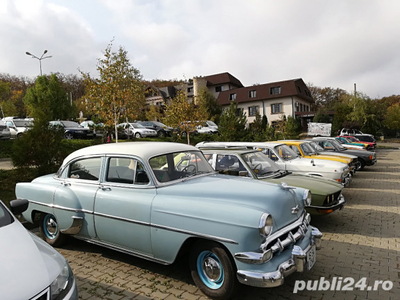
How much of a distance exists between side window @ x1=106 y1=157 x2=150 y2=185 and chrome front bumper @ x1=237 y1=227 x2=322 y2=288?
5.96 feet

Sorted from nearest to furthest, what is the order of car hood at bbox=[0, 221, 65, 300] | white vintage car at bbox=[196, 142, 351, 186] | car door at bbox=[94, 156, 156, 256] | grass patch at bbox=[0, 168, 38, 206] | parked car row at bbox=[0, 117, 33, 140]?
car hood at bbox=[0, 221, 65, 300], car door at bbox=[94, 156, 156, 256], grass patch at bbox=[0, 168, 38, 206], white vintage car at bbox=[196, 142, 351, 186], parked car row at bbox=[0, 117, 33, 140]

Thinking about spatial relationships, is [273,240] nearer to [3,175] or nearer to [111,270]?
[111,270]

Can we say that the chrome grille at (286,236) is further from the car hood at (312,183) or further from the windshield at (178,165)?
the car hood at (312,183)

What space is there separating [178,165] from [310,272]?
7.95 feet

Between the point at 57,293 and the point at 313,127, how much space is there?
34994 millimetres

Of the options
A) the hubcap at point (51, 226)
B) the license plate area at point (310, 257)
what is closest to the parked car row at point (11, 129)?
the hubcap at point (51, 226)

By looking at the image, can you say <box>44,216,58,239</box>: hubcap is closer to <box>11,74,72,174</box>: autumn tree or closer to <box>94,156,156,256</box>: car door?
<box>94,156,156,256</box>: car door

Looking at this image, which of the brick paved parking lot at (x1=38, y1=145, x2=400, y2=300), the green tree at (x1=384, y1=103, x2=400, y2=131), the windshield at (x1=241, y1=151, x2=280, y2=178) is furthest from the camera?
the green tree at (x1=384, y1=103, x2=400, y2=131)

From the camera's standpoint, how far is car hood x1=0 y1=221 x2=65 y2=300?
83.3 inches

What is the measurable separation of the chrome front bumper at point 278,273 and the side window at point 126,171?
1.82 metres

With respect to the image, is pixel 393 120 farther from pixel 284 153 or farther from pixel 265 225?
pixel 265 225

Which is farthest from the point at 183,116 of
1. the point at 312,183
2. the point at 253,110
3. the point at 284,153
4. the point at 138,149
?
the point at 253,110

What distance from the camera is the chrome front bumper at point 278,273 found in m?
2.90

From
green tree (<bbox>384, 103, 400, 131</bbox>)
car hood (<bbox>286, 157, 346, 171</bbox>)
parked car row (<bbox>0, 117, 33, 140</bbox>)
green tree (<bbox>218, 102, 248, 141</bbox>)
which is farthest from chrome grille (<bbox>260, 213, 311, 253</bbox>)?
green tree (<bbox>384, 103, 400, 131</bbox>)
